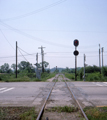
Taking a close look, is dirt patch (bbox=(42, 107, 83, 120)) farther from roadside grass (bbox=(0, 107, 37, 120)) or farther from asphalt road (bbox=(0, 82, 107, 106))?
asphalt road (bbox=(0, 82, 107, 106))

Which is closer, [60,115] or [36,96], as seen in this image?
[60,115]

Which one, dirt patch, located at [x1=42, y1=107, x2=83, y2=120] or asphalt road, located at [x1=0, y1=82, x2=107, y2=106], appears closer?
dirt patch, located at [x1=42, y1=107, x2=83, y2=120]

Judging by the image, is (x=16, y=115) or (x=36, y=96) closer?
(x=16, y=115)

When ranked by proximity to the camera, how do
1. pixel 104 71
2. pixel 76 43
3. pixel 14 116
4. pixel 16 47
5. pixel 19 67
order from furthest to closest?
pixel 19 67
pixel 104 71
pixel 16 47
pixel 76 43
pixel 14 116

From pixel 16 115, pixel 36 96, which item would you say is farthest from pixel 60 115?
pixel 36 96

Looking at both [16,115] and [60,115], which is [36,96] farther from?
[60,115]

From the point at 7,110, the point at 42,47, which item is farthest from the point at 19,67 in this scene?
the point at 7,110

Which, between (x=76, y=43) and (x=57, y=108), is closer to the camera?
(x=57, y=108)

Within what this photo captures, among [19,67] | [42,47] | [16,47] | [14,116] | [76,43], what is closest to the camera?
[14,116]

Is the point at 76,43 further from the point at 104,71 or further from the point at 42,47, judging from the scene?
the point at 42,47

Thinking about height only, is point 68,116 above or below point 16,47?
below

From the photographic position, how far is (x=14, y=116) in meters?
6.36

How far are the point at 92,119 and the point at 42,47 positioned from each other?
146 ft

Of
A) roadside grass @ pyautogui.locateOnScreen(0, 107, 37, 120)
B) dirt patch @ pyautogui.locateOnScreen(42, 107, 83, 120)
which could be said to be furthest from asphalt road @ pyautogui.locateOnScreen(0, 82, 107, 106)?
dirt patch @ pyautogui.locateOnScreen(42, 107, 83, 120)
